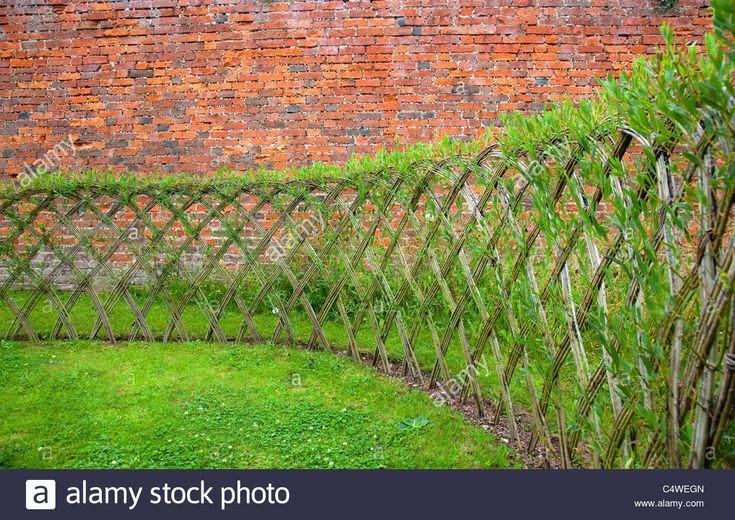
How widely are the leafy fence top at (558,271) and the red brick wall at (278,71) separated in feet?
3.82

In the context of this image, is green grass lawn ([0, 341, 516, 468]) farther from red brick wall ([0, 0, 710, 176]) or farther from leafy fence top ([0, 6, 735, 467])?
red brick wall ([0, 0, 710, 176])

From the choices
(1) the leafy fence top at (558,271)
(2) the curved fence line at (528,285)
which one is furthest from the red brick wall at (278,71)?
(1) the leafy fence top at (558,271)

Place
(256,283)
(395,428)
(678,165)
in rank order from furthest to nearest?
1. (256,283)
2. (395,428)
3. (678,165)

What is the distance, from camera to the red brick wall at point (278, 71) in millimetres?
5562

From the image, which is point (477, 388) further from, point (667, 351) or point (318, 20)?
point (318, 20)

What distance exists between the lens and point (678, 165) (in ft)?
4.82

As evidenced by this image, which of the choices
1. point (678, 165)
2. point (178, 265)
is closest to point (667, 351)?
point (678, 165)

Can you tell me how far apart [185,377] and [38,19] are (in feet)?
15.6

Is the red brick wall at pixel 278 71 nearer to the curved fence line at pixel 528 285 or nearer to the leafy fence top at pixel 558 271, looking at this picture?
the curved fence line at pixel 528 285

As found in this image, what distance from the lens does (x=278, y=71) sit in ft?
18.8

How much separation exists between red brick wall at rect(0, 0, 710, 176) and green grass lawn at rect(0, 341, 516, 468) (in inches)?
106

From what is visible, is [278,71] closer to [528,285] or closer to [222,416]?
[222,416]

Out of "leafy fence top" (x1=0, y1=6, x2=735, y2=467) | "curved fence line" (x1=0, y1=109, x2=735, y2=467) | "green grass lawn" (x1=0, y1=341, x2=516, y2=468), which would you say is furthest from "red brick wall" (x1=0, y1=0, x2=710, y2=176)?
"green grass lawn" (x1=0, y1=341, x2=516, y2=468)

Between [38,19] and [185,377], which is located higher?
[38,19]
